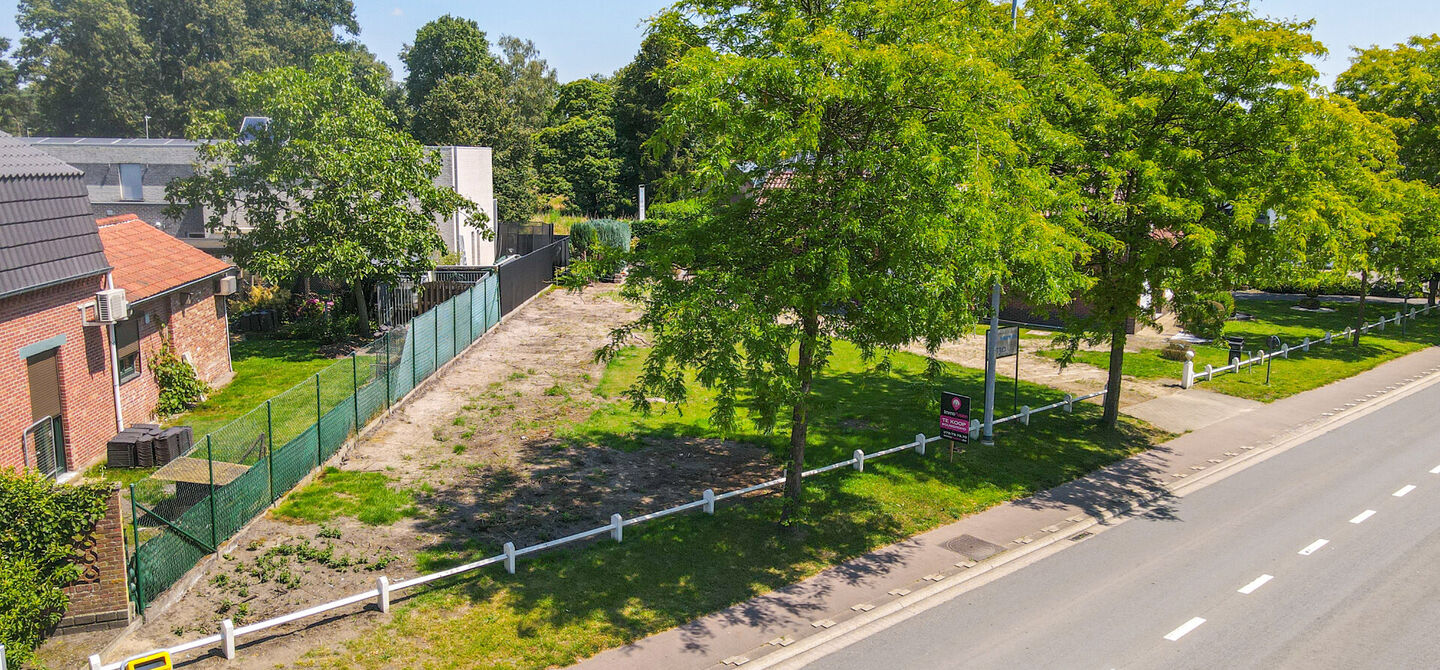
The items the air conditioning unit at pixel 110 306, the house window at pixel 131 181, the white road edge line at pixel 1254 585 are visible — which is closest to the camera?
the white road edge line at pixel 1254 585

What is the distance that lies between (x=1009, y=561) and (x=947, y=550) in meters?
0.93

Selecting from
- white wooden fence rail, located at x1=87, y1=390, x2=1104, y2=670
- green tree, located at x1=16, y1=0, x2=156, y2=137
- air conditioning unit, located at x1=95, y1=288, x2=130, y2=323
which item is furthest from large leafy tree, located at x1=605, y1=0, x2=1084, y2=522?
green tree, located at x1=16, y1=0, x2=156, y2=137

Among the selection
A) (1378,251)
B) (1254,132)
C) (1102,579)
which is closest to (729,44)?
(1102,579)

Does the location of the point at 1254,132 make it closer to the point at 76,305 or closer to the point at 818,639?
the point at 818,639

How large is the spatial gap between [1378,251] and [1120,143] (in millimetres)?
20206

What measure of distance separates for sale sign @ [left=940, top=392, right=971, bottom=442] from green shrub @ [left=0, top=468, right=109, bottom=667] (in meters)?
13.0

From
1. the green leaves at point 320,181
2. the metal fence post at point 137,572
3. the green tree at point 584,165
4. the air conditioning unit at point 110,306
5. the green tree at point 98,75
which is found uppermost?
the green tree at point 98,75

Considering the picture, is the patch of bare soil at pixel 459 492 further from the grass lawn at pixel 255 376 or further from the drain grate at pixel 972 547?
the drain grate at pixel 972 547

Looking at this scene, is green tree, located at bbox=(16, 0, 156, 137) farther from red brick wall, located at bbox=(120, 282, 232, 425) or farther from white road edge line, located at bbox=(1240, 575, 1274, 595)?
white road edge line, located at bbox=(1240, 575, 1274, 595)

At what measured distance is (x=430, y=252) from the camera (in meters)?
26.9

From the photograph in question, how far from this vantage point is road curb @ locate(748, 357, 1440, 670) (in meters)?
11.0

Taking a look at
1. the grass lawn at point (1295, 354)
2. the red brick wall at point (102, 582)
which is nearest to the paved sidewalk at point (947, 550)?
the grass lawn at point (1295, 354)

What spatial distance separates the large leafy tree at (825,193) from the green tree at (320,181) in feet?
48.6

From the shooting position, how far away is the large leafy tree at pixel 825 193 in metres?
11.7
